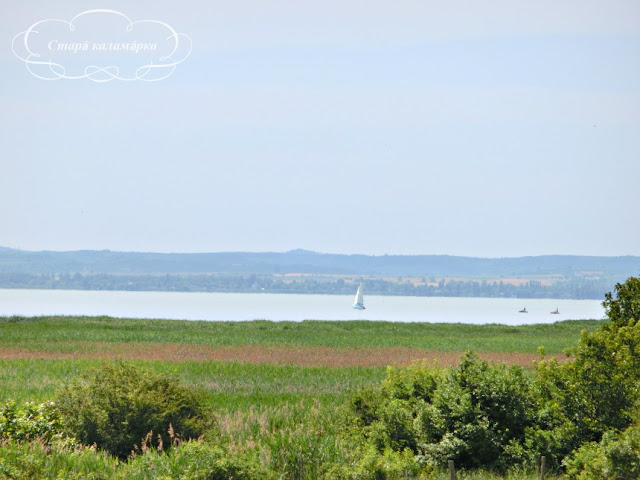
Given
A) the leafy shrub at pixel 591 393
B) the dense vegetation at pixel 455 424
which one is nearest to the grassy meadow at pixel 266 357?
the dense vegetation at pixel 455 424

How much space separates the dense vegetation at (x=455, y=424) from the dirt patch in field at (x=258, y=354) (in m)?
20.7

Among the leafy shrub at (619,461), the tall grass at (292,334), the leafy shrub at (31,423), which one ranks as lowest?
the tall grass at (292,334)

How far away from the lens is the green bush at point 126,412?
53.1 ft

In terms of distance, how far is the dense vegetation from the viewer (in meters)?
14.6

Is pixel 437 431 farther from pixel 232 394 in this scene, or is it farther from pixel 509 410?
pixel 232 394

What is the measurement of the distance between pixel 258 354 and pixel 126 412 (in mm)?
28113

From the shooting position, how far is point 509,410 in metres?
16.6

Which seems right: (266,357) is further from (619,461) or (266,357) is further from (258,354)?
(619,461)

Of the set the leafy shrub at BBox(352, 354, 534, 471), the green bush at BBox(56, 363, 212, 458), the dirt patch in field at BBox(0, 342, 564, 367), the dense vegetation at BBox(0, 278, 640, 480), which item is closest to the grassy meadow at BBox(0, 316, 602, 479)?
the dirt patch in field at BBox(0, 342, 564, 367)

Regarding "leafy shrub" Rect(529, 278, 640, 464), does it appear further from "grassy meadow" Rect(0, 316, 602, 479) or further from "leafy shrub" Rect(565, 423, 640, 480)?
"leafy shrub" Rect(565, 423, 640, 480)

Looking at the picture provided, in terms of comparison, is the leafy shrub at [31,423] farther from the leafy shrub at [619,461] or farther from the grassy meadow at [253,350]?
the leafy shrub at [619,461]

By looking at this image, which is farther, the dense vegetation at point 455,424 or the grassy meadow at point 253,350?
the grassy meadow at point 253,350

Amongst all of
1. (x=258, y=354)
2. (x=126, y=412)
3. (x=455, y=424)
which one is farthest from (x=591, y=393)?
(x=258, y=354)

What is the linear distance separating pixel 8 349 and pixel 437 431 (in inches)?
1343
